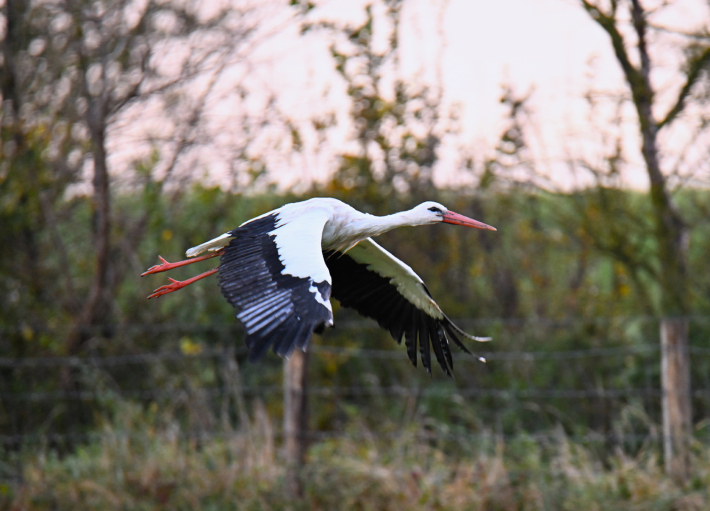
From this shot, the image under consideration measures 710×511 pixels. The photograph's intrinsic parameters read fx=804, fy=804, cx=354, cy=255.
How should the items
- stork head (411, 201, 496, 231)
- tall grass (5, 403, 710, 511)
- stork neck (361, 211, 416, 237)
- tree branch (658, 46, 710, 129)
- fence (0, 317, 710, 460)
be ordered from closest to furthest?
stork neck (361, 211, 416, 237) < stork head (411, 201, 496, 231) < tall grass (5, 403, 710, 511) < tree branch (658, 46, 710, 129) < fence (0, 317, 710, 460)

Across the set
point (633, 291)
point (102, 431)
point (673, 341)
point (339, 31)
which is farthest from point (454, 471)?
point (339, 31)

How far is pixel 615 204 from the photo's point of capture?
585cm

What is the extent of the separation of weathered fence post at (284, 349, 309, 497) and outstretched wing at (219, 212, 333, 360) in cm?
210

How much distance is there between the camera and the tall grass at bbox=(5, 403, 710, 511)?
4953mm

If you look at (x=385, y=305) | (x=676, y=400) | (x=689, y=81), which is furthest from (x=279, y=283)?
(x=689, y=81)

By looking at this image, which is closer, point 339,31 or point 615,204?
point 615,204

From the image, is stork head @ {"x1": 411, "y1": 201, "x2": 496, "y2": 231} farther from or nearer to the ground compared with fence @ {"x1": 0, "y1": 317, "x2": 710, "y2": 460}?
farther from the ground

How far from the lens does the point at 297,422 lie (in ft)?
17.7

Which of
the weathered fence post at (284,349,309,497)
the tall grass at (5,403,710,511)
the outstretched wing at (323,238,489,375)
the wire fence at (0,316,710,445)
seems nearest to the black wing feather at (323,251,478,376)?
the outstretched wing at (323,238,489,375)

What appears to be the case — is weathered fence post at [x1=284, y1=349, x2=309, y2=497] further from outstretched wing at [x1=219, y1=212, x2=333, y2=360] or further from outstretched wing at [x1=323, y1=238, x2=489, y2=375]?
outstretched wing at [x1=219, y1=212, x2=333, y2=360]

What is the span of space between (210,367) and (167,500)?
161cm

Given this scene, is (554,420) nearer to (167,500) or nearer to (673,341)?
(673,341)

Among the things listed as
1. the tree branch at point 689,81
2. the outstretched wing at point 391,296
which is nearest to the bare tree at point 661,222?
the tree branch at point 689,81

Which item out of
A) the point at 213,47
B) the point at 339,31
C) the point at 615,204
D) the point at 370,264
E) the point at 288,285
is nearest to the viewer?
the point at 288,285
